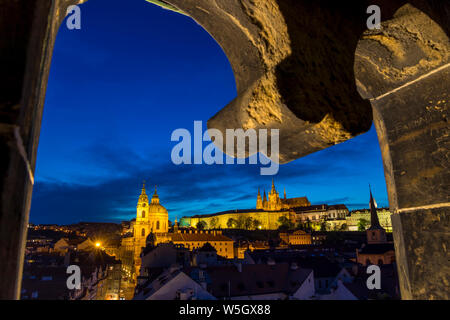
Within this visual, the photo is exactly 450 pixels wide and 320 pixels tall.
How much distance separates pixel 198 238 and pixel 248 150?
199 feet

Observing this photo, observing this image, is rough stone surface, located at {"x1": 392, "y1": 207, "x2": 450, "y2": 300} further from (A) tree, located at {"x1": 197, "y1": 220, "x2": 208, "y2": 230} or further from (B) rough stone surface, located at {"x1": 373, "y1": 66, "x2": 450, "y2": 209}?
(A) tree, located at {"x1": 197, "y1": 220, "x2": 208, "y2": 230}

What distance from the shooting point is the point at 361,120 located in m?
1.49

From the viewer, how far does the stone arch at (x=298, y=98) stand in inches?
31.6

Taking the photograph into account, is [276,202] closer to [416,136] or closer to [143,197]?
[143,197]

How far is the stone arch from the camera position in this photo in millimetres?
802

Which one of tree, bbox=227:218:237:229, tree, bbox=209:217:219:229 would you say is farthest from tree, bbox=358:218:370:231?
tree, bbox=209:217:219:229

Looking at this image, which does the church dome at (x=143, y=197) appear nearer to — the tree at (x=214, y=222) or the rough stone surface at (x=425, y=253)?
the tree at (x=214, y=222)

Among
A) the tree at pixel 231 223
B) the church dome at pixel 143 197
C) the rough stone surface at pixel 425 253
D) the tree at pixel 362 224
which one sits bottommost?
the rough stone surface at pixel 425 253

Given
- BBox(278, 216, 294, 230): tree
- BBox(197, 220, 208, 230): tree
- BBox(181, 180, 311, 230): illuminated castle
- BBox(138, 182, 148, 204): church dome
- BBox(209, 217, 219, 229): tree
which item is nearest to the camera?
BBox(138, 182, 148, 204): church dome

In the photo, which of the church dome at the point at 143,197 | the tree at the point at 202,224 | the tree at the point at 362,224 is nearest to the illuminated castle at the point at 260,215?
the tree at the point at 202,224

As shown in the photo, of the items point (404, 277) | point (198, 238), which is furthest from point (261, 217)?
point (404, 277)

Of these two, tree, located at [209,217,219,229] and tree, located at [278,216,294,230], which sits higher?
tree, located at [209,217,219,229]

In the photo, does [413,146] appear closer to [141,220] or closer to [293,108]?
[293,108]

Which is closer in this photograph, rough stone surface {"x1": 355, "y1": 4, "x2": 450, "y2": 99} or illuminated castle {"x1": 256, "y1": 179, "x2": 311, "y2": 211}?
rough stone surface {"x1": 355, "y1": 4, "x2": 450, "y2": 99}
